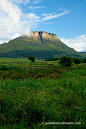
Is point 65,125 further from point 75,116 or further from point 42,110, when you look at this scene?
point 42,110

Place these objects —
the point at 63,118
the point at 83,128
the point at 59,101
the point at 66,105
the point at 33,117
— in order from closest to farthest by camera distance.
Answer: the point at 83,128, the point at 63,118, the point at 33,117, the point at 66,105, the point at 59,101

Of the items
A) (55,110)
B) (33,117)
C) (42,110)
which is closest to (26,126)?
(33,117)

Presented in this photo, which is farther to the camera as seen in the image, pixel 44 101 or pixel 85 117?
pixel 44 101

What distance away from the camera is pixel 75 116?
505 cm

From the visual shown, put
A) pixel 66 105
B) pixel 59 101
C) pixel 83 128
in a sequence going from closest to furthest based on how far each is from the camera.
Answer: pixel 83 128, pixel 66 105, pixel 59 101

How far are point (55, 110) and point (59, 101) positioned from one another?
50.0 inches

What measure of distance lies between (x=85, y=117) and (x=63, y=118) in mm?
1036

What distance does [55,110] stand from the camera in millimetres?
5496

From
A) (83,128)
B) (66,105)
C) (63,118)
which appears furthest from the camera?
(66,105)

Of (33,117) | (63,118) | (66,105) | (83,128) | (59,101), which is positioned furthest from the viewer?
(59,101)

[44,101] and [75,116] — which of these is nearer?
[75,116]

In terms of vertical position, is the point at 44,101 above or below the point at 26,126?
above

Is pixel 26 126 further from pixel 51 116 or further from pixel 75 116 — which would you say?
pixel 75 116

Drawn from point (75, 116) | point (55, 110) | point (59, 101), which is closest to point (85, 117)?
point (75, 116)
